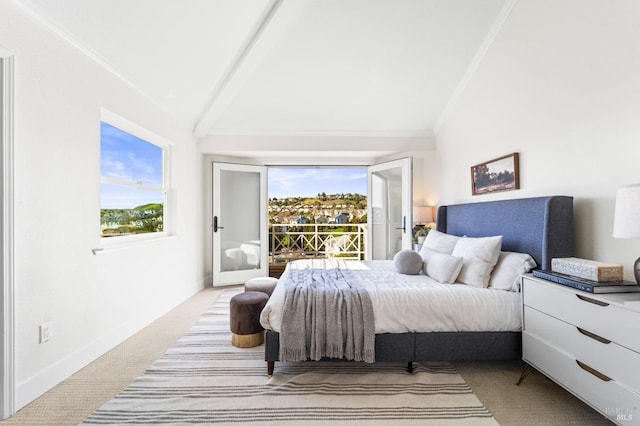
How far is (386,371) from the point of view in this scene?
7.31 feet

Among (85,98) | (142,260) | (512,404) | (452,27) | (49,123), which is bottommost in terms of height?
(512,404)

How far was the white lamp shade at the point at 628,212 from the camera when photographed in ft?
4.83

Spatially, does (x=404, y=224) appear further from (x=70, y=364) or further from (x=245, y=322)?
(x=70, y=364)

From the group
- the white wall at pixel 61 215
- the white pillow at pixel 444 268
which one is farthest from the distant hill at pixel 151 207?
the white pillow at pixel 444 268

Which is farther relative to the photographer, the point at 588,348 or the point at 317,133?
the point at 317,133

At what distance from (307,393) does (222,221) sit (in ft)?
11.2

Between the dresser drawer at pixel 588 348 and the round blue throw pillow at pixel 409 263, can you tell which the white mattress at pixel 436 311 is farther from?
the round blue throw pillow at pixel 409 263

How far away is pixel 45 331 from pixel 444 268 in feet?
9.56

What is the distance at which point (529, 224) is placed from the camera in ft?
8.08

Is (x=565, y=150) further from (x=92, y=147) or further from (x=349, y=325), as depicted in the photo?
(x=92, y=147)

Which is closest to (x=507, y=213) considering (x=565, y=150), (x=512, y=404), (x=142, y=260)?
(x=565, y=150)

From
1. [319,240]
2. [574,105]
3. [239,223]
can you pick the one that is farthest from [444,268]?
[319,240]

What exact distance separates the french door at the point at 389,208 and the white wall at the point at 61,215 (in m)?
3.36

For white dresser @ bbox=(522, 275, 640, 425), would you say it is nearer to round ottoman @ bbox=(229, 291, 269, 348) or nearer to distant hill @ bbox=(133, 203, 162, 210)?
round ottoman @ bbox=(229, 291, 269, 348)
